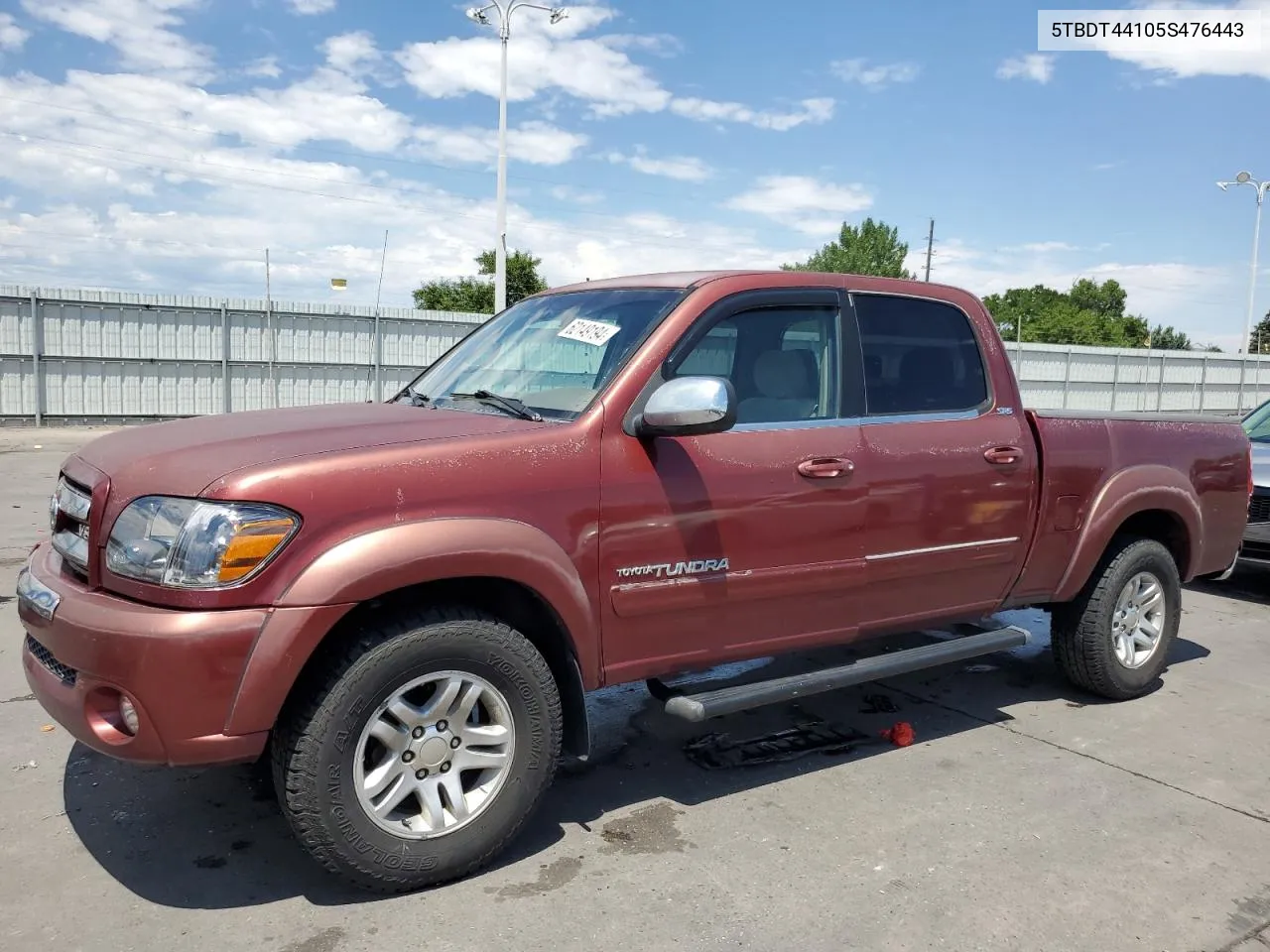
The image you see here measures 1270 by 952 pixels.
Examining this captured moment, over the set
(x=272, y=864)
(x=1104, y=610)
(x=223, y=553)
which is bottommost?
(x=272, y=864)

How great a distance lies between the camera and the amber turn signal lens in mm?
2686

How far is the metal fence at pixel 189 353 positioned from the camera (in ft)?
57.6

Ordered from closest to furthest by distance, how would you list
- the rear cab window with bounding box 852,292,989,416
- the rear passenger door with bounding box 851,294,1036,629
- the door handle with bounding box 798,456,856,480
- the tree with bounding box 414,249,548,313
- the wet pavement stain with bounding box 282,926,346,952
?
1. the wet pavement stain with bounding box 282,926,346,952
2. the door handle with bounding box 798,456,856,480
3. the rear passenger door with bounding box 851,294,1036,629
4. the rear cab window with bounding box 852,292,989,416
5. the tree with bounding box 414,249,548,313

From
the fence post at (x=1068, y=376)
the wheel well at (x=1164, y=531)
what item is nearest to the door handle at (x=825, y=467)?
the wheel well at (x=1164, y=531)

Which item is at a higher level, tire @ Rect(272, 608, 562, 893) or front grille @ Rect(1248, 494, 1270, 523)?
front grille @ Rect(1248, 494, 1270, 523)

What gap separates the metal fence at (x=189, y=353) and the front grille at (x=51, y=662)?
1637 cm

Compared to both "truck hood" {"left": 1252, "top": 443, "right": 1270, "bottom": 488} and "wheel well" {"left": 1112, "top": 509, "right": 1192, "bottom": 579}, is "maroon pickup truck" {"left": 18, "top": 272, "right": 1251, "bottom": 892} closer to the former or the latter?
"wheel well" {"left": 1112, "top": 509, "right": 1192, "bottom": 579}

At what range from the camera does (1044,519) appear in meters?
4.55

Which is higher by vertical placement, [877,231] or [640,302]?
[877,231]

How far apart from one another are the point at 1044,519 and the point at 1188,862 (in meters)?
1.62

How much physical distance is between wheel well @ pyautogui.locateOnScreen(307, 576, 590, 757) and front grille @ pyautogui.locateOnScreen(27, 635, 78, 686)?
863 millimetres

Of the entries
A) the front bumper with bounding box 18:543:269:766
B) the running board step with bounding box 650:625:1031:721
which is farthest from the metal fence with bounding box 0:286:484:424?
the running board step with bounding box 650:625:1031:721

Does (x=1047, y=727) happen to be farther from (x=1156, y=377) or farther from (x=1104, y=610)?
(x=1156, y=377)

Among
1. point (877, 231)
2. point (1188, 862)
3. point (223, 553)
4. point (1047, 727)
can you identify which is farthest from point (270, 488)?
point (877, 231)
